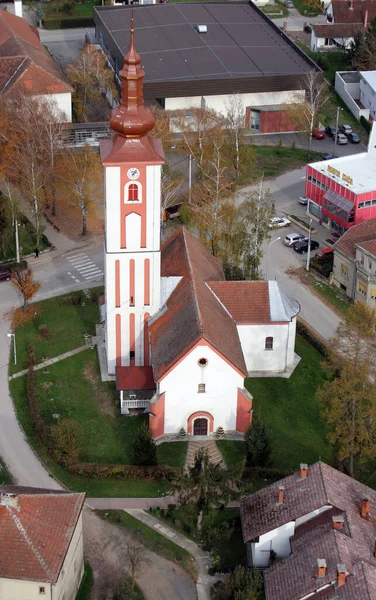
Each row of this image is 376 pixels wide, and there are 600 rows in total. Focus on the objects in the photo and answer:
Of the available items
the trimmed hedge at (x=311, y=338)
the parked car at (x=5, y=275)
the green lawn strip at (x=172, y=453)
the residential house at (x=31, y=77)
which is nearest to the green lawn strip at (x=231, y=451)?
the green lawn strip at (x=172, y=453)

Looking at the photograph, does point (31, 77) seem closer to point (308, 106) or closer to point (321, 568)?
point (308, 106)

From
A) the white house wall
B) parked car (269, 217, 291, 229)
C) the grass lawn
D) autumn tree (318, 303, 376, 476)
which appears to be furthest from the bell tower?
the white house wall

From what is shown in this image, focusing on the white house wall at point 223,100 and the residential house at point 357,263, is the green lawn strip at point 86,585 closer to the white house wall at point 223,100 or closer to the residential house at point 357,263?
the residential house at point 357,263

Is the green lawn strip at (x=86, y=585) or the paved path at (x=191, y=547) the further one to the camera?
the paved path at (x=191, y=547)

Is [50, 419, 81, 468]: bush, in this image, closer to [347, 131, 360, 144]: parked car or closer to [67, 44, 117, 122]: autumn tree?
[67, 44, 117, 122]: autumn tree

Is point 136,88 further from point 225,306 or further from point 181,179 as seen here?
point 181,179
